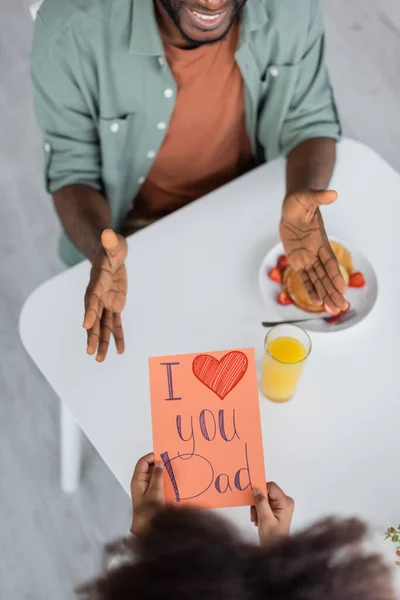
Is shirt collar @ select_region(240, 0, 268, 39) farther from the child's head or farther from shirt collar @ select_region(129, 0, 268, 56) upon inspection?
the child's head

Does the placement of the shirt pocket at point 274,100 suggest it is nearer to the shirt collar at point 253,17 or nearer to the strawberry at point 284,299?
the shirt collar at point 253,17

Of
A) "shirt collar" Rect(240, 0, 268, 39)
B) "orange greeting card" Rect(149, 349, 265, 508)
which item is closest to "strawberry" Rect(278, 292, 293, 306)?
"orange greeting card" Rect(149, 349, 265, 508)

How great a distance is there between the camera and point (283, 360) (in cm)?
104

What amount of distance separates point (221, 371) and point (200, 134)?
0.50 m

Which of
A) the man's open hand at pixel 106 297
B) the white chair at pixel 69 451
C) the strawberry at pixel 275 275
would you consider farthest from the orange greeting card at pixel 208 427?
the white chair at pixel 69 451

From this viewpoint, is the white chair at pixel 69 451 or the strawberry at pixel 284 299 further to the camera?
the white chair at pixel 69 451

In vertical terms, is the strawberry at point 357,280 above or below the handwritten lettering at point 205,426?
above

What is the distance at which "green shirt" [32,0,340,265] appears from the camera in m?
1.05

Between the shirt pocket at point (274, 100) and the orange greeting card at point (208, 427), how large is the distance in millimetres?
515

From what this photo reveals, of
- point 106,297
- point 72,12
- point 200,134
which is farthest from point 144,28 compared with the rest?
point 106,297

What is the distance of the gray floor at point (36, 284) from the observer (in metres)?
1.57

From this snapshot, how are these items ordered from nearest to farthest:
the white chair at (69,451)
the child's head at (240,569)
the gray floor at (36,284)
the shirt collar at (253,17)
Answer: the child's head at (240,569) → the shirt collar at (253,17) → the white chair at (69,451) → the gray floor at (36,284)

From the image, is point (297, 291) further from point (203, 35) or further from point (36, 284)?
point (36, 284)

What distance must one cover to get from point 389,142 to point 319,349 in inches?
49.5
